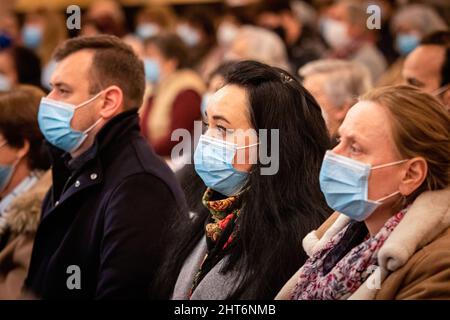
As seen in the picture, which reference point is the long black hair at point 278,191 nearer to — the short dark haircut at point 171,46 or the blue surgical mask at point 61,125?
the blue surgical mask at point 61,125

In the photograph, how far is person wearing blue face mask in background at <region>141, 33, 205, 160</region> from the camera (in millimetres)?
6520

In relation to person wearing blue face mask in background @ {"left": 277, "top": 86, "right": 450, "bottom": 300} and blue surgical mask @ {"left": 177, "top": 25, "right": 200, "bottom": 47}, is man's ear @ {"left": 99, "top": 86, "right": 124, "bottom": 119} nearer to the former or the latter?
person wearing blue face mask in background @ {"left": 277, "top": 86, "right": 450, "bottom": 300}

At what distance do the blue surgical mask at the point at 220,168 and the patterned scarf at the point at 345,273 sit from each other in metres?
0.49

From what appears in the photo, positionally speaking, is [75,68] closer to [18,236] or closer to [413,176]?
[18,236]

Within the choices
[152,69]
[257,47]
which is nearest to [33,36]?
[152,69]

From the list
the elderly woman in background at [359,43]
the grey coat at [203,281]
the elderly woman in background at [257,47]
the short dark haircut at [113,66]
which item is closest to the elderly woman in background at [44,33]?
the elderly woman in background at [257,47]

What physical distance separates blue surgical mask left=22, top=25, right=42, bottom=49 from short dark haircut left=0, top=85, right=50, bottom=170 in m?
5.83

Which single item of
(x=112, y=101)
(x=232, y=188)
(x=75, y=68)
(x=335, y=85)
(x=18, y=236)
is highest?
(x=75, y=68)

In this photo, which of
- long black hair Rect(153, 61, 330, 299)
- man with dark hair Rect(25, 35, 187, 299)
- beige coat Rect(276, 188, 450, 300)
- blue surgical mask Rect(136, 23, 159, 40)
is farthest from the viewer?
blue surgical mask Rect(136, 23, 159, 40)

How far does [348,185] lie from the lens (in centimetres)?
259

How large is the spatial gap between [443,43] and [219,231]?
83.8 inches

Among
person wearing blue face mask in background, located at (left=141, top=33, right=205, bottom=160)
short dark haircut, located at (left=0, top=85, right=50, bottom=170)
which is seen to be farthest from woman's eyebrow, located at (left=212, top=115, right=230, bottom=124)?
person wearing blue face mask in background, located at (left=141, top=33, right=205, bottom=160)

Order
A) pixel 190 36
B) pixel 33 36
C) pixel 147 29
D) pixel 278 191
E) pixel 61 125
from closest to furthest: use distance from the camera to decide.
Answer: pixel 278 191 < pixel 61 125 < pixel 190 36 < pixel 147 29 < pixel 33 36
